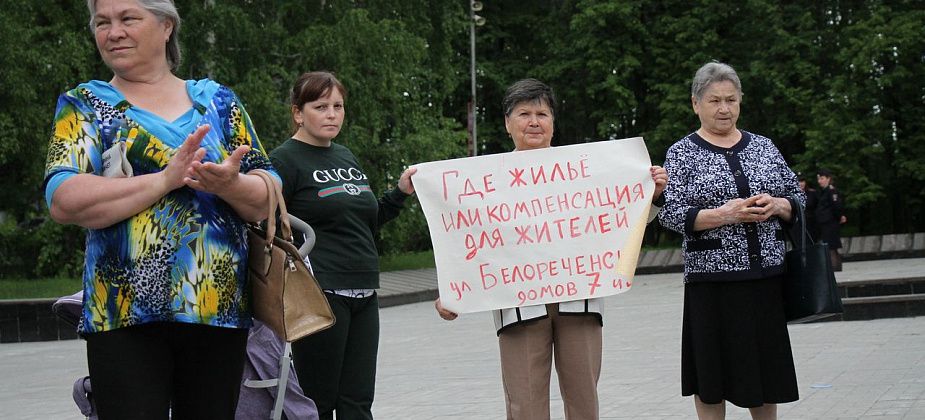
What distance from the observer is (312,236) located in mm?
4816

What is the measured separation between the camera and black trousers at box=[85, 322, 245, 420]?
3.51m

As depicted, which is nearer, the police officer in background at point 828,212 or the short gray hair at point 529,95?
the short gray hair at point 529,95

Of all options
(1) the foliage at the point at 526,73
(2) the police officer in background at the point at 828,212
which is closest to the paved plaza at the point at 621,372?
(2) the police officer in background at the point at 828,212

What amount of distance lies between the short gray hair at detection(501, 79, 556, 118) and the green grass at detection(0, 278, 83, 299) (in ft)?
52.0

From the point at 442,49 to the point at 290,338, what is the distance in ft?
96.6

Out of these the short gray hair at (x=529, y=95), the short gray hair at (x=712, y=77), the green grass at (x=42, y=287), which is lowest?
the green grass at (x=42, y=287)

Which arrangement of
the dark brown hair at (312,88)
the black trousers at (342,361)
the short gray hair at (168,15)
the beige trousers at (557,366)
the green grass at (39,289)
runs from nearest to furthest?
the short gray hair at (168,15) < the beige trousers at (557,366) < the black trousers at (342,361) < the dark brown hair at (312,88) < the green grass at (39,289)

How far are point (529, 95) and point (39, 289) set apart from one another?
725 inches

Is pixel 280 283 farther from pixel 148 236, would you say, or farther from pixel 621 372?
pixel 621 372

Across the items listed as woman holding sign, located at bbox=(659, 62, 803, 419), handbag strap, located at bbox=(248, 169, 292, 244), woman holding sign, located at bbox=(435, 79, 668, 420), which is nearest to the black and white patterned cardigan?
woman holding sign, located at bbox=(659, 62, 803, 419)

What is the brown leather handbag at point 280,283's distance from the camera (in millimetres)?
3732

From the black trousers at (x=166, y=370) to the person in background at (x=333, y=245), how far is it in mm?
2061

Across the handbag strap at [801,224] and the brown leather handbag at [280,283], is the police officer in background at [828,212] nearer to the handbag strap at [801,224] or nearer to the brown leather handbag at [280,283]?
the handbag strap at [801,224]

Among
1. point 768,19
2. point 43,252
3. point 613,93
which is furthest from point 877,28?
point 43,252
